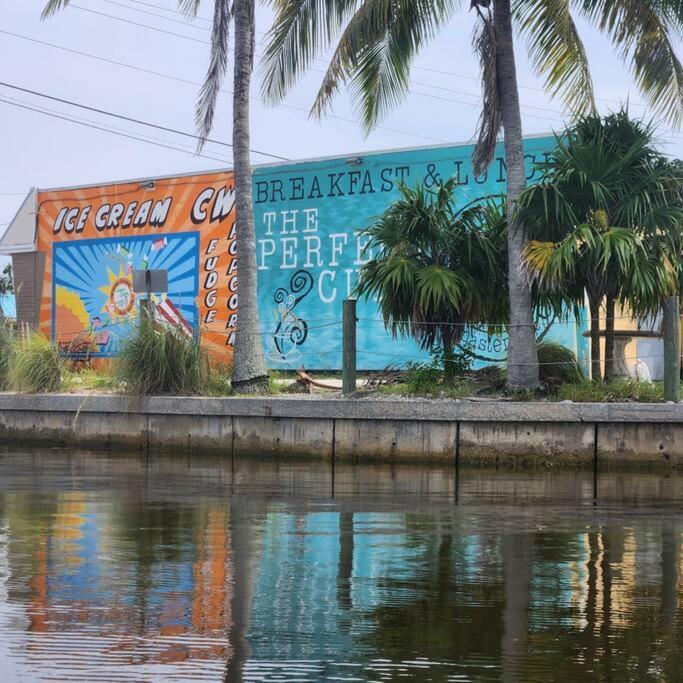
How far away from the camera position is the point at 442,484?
1285 centimetres

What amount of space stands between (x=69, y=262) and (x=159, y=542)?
23.3 metres

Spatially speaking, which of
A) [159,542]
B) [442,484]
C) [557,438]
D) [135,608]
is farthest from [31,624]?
[557,438]

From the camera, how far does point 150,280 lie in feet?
58.6

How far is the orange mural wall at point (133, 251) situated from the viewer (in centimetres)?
2739

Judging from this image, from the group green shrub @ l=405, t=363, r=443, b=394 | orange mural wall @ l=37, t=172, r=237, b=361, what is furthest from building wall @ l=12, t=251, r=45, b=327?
green shrub @ l=405, t=363, r=443, b=394

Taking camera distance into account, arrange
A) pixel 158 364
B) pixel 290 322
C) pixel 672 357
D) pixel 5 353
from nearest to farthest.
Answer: pixel 672 357, pixel 158 364, pixel 5 353, pixel 290 322

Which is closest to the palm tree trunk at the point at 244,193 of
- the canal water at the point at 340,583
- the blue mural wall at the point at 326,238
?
the blue mural wall at the point at 326,238

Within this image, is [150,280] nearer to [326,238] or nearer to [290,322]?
[326,238]

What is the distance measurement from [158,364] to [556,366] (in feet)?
19.0

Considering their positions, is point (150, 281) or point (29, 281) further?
point (29, 281)

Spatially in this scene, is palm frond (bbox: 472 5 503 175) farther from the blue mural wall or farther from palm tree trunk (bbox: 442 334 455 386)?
the blue mural wall

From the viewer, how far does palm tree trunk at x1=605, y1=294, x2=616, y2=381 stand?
15.4 m

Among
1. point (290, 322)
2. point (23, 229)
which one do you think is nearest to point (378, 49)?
point (290, 322)

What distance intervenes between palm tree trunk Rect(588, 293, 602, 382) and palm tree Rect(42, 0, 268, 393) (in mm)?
4959
